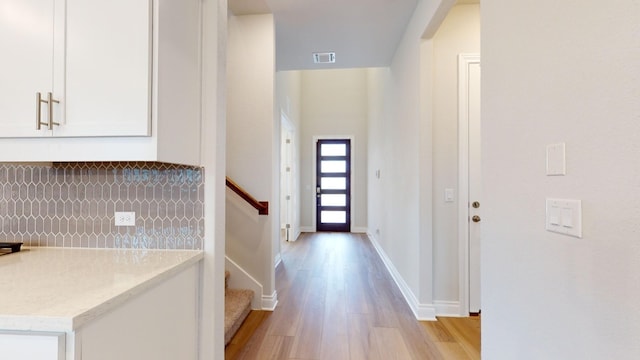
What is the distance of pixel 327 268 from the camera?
14.0 ft

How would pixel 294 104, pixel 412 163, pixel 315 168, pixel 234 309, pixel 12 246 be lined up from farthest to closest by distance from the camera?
pixel 315 168 → pixel 294 104 → pixel 412 163 → pixel 234 309 → pixel 12 246

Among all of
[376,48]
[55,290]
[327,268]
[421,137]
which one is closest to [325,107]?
[376,48]

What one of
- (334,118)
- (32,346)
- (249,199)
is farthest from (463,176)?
(334,118)

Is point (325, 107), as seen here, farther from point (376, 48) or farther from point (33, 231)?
point (33, 231)

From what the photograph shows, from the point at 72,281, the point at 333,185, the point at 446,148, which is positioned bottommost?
the point at 72,281

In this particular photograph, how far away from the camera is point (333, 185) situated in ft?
24.7

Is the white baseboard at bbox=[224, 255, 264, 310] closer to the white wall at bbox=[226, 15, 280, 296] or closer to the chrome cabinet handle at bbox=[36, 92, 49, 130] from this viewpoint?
the white wall at bbox=[226, 15, 280, 296]

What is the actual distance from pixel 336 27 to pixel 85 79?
2.69 m

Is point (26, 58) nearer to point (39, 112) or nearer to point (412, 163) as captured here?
point (39, 112)

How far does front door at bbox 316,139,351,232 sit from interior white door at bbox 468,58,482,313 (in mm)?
4738

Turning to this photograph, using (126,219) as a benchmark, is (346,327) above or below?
below

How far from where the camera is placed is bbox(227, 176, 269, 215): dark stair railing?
9.08 ft

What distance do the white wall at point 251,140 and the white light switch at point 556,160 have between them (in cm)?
227

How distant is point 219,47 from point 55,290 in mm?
1188
